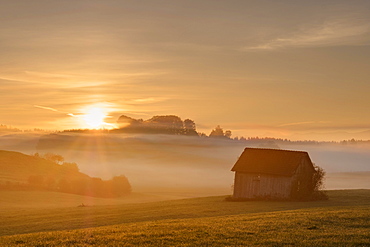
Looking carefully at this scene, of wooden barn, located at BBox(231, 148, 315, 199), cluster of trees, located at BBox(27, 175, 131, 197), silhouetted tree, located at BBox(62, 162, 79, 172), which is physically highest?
silhouetted tree, located at BBox(62, 162, 79, 172)

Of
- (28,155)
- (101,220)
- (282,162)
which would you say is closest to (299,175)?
(282,162)

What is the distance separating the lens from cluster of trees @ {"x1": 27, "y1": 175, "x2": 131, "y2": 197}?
445 ft

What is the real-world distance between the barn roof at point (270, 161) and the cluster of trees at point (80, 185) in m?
75.1

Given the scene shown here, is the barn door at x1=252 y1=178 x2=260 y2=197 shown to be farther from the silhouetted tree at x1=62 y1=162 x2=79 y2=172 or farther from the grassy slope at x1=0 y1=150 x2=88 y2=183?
the silhouetted tree at x1=62 y1=162 x2=79 y2=172

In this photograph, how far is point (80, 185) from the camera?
13775 centimetres

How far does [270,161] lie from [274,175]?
339 cm

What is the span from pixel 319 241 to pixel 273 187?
1734 inches

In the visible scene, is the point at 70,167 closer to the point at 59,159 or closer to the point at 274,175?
the point at 59,159

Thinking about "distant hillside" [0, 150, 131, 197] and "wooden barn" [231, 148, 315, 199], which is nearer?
"wooden barn" [231, 148, 315, 199]

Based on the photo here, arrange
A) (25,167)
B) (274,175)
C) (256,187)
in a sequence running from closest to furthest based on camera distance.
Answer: (274,175) < (256,187) < (25,167)

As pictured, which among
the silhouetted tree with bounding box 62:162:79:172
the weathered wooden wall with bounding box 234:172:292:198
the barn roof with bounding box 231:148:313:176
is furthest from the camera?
the silhouetted tree with bounding box 62:162:79:172

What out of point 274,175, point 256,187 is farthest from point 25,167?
point 274,175

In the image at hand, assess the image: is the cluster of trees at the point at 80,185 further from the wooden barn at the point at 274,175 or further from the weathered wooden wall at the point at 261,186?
the weathered wooden wall at the point at 261,186

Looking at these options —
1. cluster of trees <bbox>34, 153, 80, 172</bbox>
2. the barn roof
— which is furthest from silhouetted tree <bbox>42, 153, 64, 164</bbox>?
the barn roof
